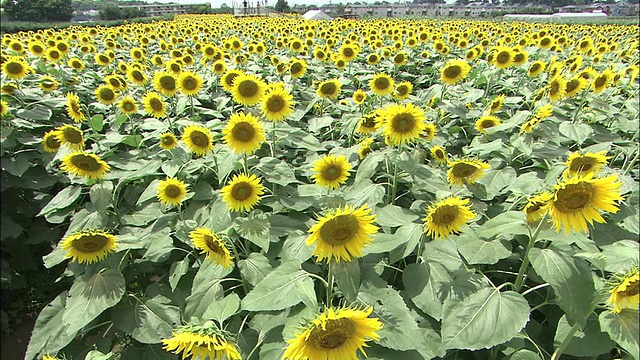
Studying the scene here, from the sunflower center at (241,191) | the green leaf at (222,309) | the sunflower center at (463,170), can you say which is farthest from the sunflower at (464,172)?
the green leaf at (222,309)

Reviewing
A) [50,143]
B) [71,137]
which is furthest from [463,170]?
[50,143]

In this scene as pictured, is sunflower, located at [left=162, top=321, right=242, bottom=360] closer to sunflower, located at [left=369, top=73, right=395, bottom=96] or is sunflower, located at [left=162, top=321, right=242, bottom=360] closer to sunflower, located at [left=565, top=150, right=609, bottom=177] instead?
sunflower, located at [left=565, top=150, right=609, bottom=177]

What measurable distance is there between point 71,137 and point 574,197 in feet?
12.4

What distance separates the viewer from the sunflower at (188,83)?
15.1 feet

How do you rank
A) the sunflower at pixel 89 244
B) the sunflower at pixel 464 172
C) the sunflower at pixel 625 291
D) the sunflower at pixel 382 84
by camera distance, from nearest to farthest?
1. the sunflower at pixel 625 291
2. the sunflower at pixel 89 244
3. the sunflower at pixel 464 172
4. the sunflower at pixel 382 84

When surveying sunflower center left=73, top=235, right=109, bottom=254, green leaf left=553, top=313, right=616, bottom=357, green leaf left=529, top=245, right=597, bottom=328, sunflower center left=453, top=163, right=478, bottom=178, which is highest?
sunflower center left=453, top=163, right=478, bottom=178

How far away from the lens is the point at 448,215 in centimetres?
203

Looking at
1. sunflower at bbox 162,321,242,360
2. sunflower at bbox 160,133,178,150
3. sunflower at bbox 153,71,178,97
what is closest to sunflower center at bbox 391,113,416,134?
sunflower at bbox 162,321,242,360

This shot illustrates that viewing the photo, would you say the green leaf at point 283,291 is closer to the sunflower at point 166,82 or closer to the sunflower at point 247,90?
the sunflower at point 247,90

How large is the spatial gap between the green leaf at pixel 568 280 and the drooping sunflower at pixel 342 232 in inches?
31.1

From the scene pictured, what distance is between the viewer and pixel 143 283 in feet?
11.0

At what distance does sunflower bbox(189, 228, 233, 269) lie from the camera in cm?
220

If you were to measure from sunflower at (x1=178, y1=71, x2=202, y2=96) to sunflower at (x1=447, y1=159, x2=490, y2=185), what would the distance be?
11.3 ft

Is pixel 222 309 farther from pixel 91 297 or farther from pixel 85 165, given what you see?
pixel 85 165
